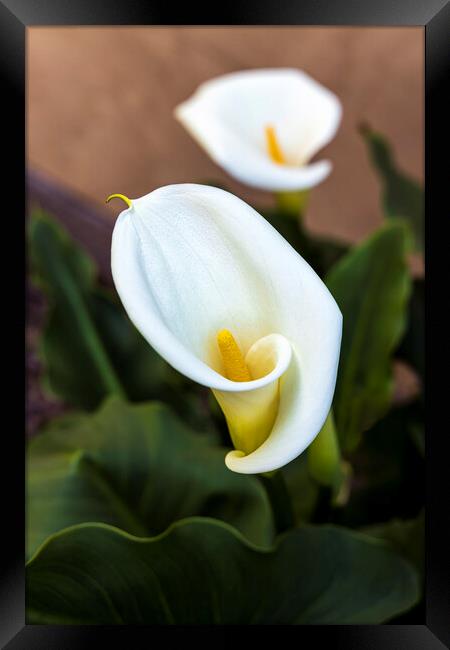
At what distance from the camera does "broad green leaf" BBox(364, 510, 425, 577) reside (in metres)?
0.66

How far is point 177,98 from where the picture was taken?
3.41ft

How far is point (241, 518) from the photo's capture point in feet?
2.09

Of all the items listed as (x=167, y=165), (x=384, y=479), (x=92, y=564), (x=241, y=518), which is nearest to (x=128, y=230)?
(x=92, y=564)

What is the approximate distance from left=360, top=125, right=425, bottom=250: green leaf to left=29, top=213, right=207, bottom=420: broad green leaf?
404 millimetres

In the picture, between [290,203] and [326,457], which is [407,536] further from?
[290,203]

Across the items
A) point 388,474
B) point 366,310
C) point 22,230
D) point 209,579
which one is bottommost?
point 388,474

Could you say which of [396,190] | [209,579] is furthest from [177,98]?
[209,579]

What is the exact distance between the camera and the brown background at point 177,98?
1024 mm

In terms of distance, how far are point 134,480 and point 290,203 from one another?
1.31 ft

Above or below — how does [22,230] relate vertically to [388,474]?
above

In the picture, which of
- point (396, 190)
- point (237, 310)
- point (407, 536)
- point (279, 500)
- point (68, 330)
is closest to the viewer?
point (237, 310)

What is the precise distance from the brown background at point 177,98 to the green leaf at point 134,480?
0.46 meters

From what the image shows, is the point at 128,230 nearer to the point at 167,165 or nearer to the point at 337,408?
the point at 337,408

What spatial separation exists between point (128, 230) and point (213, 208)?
0.05 metres
